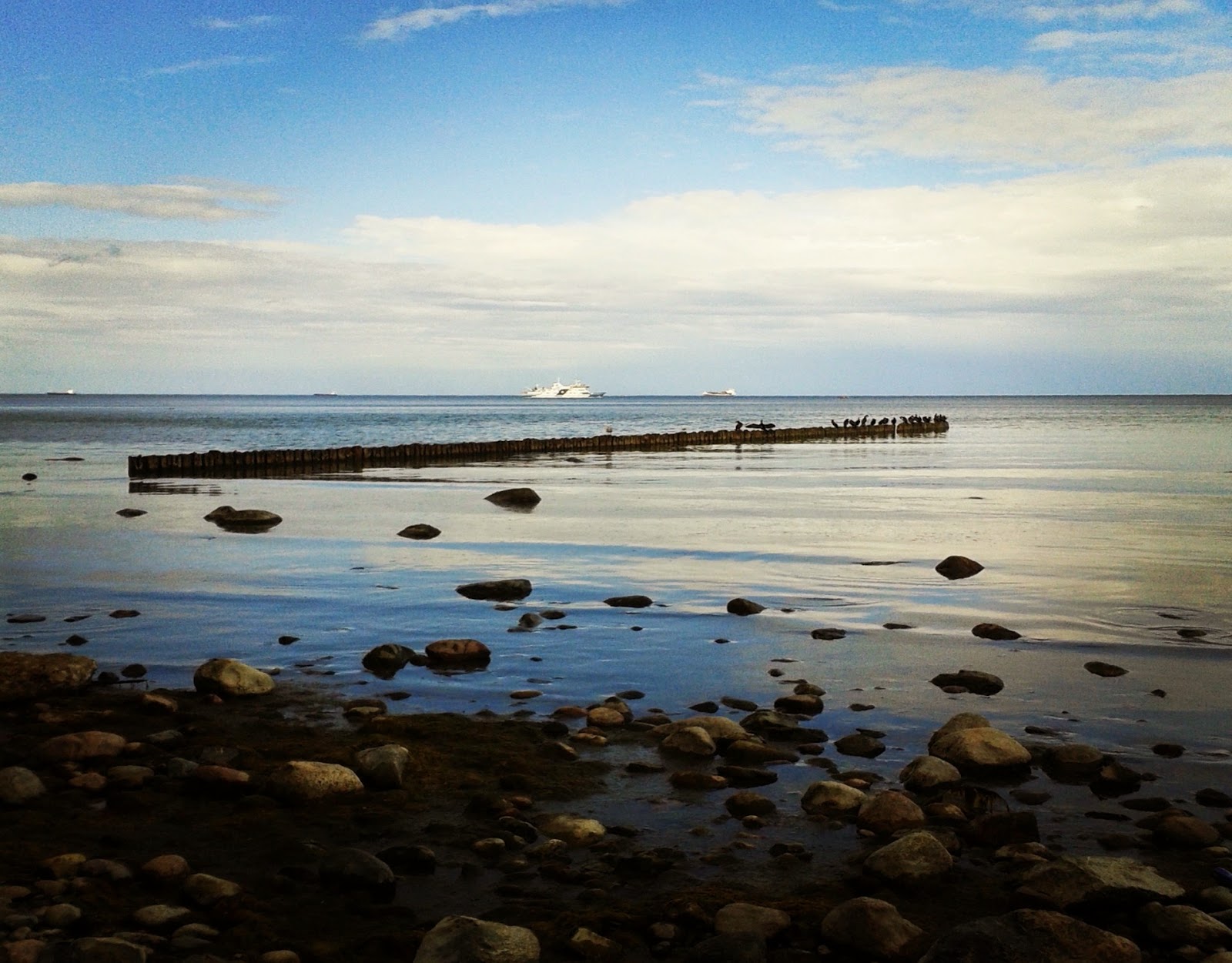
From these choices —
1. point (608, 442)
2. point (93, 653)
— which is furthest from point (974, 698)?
point (608, 442)

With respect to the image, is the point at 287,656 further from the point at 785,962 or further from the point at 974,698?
the point at 785,962

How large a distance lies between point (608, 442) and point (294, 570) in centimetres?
5068

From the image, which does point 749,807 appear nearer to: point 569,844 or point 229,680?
point 569,844

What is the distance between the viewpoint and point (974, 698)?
11.1 m

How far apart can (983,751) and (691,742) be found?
7.86 ft

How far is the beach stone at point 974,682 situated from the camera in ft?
37.3

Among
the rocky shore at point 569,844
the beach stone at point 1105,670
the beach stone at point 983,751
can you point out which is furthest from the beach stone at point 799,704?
the beach stone at point 1105,670

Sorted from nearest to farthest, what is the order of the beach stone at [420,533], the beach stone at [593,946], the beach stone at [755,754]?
the beach stone at [593,946], the beach stone at [755,754], the beach stone at [420,533]

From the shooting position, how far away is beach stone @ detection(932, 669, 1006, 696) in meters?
11.4

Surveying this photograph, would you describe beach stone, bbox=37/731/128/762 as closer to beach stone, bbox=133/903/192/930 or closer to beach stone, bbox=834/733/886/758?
beach stone, bbox=133/903/192/930

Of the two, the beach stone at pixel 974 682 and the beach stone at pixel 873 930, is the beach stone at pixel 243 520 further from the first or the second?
the beach stone at pixel 873 930

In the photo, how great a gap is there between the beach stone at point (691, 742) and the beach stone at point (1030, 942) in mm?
3611

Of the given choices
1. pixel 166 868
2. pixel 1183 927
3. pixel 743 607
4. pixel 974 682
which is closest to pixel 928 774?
pixel 1183 927

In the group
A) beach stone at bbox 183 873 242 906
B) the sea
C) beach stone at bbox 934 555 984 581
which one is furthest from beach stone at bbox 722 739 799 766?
beach stone at bbox 934 555 984 581
